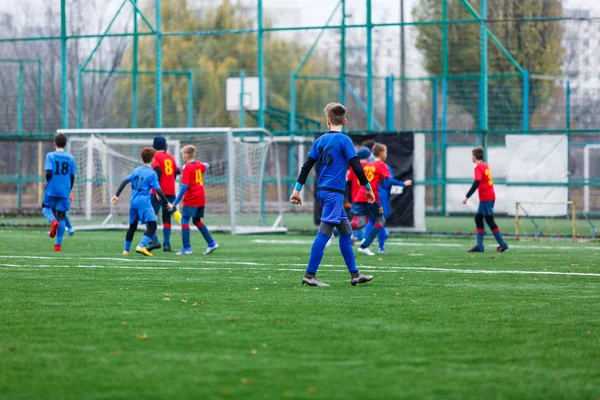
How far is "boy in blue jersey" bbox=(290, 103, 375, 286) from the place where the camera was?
10.0 meters

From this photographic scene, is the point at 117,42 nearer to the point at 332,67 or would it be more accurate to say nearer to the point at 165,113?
the point at 165,113

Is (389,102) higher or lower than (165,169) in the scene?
higher

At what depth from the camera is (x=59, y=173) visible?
16.0 m

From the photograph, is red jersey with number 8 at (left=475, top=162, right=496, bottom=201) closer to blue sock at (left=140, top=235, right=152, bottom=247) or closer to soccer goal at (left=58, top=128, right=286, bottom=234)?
blue sock at (left=140, top=235, right=152, bottom=247)

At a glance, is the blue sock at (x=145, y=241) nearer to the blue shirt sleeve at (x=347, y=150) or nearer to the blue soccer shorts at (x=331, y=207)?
the blue soccer shorts at (x=331, y=207)

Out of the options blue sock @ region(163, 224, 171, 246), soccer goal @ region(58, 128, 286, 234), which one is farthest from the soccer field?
soccer goal @ region(58, 128, 286, 234)

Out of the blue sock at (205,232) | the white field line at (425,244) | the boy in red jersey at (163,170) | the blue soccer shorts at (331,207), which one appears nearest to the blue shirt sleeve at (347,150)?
the blue soccer shorts at (331,207)

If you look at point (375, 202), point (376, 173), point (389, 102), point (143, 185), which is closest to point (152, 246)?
point (143, 185)

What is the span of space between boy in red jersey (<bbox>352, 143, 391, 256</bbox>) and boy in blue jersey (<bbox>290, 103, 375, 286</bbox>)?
193 inches

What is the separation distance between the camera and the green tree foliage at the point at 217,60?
39.6 meters

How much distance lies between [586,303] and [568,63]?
23040 mm

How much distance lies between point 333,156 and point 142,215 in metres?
5.23

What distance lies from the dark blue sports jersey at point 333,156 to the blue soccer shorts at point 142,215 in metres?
5.01

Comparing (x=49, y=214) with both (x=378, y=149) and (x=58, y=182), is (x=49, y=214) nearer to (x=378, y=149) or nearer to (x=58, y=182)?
(x=58, y=182)
